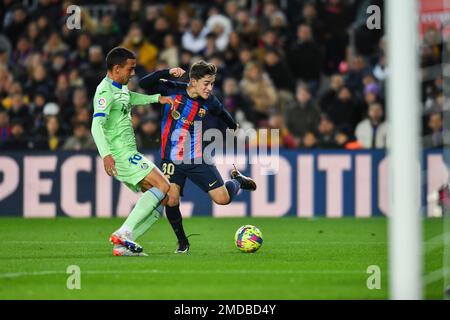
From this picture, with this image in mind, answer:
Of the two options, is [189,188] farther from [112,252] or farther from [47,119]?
[112,252]

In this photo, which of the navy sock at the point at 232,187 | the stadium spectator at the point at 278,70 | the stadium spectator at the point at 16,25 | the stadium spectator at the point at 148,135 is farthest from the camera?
the stadium spectator at the point at 16,25

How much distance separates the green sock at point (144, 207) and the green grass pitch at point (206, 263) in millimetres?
392

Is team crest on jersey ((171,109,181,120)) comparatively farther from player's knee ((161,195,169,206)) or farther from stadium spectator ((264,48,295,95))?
stadium spectator ((264,48,295,95))

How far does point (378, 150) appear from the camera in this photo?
16891mm

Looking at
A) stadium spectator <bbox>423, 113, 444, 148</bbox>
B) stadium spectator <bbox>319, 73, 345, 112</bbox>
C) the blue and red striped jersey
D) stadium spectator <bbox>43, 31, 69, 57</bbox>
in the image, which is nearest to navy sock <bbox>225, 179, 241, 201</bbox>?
the blue and red striped jersey

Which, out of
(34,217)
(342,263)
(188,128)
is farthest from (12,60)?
(342,263)

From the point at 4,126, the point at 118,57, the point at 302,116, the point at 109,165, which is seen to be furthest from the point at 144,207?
the point at 4,126

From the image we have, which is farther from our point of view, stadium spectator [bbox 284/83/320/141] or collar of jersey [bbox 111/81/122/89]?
stadium spectator [bbox 284/83/320/141]

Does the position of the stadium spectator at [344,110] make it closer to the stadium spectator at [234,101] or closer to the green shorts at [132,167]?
the stadium spectator at [234,101]

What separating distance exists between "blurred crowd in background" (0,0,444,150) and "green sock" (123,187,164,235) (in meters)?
6.92

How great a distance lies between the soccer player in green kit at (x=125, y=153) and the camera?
34.5 ft

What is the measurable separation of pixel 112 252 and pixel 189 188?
6146mm

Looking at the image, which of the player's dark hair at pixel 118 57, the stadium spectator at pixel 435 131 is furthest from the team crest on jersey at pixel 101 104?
the stadium spectator at pixel 435 131

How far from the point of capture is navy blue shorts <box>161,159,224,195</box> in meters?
11.3
